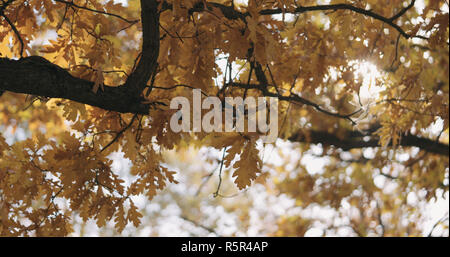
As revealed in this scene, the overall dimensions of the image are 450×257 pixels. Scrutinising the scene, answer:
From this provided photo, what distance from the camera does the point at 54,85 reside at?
1779mm

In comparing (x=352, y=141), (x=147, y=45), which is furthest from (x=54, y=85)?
(x=352, y=141)

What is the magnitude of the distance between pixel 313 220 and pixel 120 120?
4.97 meters

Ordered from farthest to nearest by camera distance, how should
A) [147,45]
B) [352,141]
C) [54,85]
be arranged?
[352,141]
[147,45]
[54,85]

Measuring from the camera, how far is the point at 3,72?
169cm

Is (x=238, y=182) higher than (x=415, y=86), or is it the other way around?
(x=415, y=86)

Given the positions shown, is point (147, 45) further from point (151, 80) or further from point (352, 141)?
point (352, 141)

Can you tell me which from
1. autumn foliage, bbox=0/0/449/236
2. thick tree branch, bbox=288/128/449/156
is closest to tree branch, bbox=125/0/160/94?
autumn foliage, bbox=0/0/449/236

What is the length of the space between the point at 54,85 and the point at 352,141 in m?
3.12

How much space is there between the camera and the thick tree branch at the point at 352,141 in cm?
398

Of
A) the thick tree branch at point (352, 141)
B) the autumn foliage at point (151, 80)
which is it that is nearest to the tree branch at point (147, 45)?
the autumn foliage at point (151, 80)

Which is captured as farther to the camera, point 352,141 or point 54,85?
point 352,141

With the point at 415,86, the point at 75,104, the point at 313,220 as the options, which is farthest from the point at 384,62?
the point at 313,220

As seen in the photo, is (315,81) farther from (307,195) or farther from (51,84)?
(307,195)

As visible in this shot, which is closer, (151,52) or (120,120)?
(151,52)
